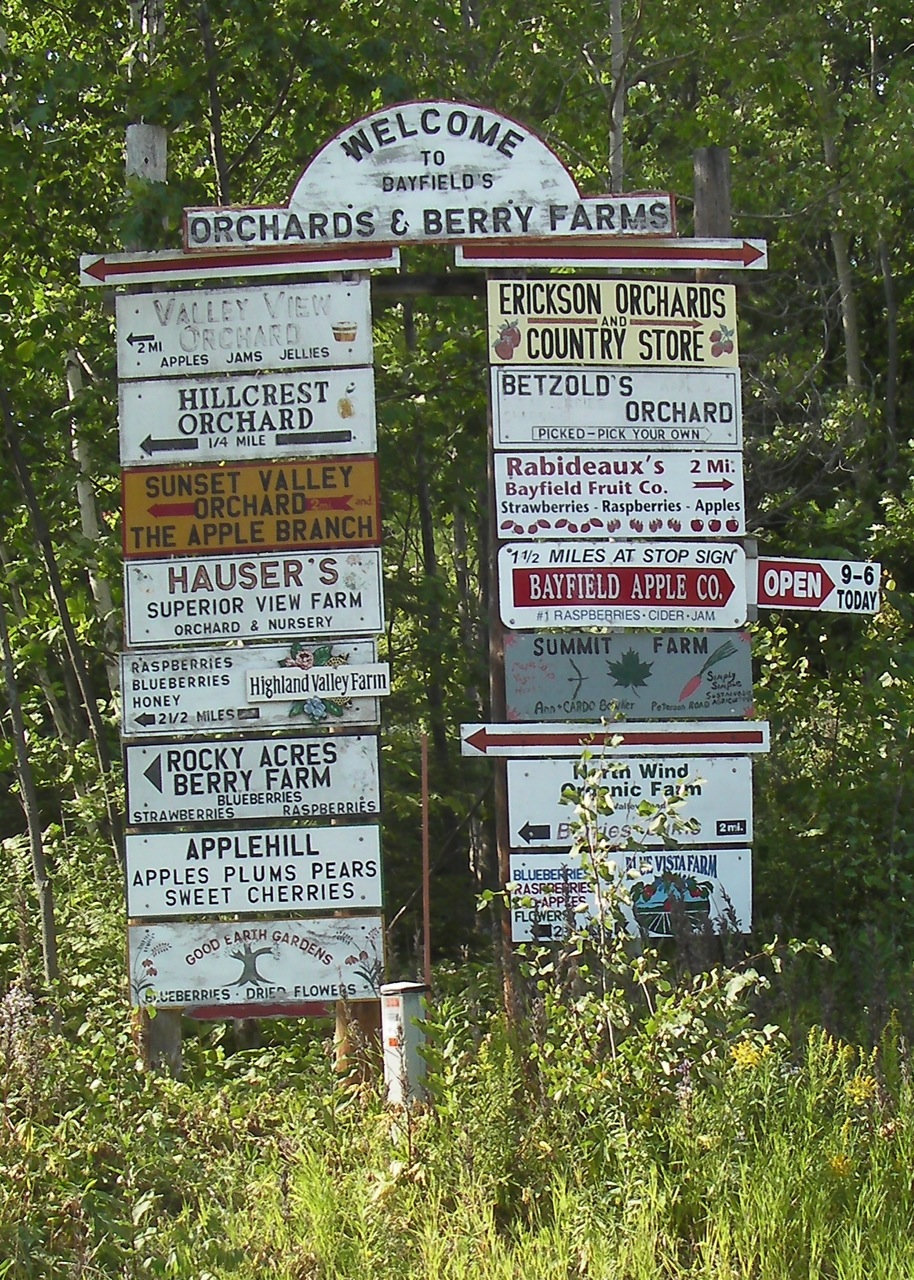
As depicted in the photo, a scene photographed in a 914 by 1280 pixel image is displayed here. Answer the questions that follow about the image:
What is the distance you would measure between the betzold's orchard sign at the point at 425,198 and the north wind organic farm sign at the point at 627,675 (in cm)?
190

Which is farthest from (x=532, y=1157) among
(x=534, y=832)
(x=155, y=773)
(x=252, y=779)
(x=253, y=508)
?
(x=253, y=508)

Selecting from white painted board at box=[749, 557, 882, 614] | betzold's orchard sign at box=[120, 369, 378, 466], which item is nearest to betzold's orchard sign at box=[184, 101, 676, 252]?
betzold's orchard sign at box=[120, 369, 378, 466]

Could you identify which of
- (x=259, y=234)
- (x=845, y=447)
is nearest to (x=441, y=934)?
(x=259, y=234)

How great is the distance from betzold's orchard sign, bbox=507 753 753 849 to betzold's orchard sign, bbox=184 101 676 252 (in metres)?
2.46

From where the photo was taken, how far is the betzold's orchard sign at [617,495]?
685cm

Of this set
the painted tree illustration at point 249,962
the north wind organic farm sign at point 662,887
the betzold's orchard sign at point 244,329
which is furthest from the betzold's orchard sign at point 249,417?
the painted tree illustration at point 249,962

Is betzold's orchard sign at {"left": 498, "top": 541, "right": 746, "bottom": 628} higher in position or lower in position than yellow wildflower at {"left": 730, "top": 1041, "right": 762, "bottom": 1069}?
higher

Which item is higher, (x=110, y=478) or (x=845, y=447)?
(x=845, y=447)

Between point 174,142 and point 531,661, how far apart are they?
16.2ft

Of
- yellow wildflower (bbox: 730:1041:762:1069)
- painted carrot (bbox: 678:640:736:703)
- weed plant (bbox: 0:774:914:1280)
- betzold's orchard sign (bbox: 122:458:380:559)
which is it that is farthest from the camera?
painted carrot (bbox: 678:640:736:703)

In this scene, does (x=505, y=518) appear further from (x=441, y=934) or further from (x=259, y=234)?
(x=441, y=934)

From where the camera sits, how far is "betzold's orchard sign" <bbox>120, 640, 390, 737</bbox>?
6750mm

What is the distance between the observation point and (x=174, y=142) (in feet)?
31.9

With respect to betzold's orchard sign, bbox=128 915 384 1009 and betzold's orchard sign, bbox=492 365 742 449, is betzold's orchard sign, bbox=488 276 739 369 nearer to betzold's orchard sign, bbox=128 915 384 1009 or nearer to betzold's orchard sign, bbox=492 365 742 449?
betzold's orchard sign, bbox=492 365 742 449
